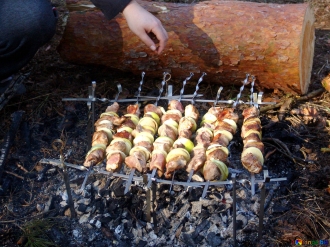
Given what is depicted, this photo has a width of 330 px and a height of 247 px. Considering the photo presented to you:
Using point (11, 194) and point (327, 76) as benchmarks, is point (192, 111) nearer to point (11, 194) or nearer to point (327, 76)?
point (11, 194)

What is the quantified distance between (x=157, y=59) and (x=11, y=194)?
1.60m

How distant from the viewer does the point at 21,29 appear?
286 centimetres

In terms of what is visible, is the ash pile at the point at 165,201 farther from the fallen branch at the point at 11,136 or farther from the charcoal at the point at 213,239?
the fallen branch at the point at 11,136

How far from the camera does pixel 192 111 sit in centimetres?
270

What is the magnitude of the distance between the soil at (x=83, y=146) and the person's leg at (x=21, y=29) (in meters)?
0.41

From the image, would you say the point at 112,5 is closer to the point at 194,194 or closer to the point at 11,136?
the point at 11,136

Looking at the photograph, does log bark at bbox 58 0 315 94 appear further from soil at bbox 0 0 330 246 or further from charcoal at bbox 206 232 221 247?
charcoal at bbox 206 232 221 247

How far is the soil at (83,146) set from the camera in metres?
2.39

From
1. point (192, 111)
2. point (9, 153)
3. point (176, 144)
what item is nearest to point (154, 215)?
point (176, 144)

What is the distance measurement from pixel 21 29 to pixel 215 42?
1480 millimetres

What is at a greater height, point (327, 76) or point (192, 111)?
point (192, 111)

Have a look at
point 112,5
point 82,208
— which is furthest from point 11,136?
point 112,5

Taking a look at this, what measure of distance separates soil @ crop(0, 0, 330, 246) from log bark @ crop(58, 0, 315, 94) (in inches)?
7.1

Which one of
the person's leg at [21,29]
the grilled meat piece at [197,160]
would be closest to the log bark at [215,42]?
the person's leg at [21,29]
